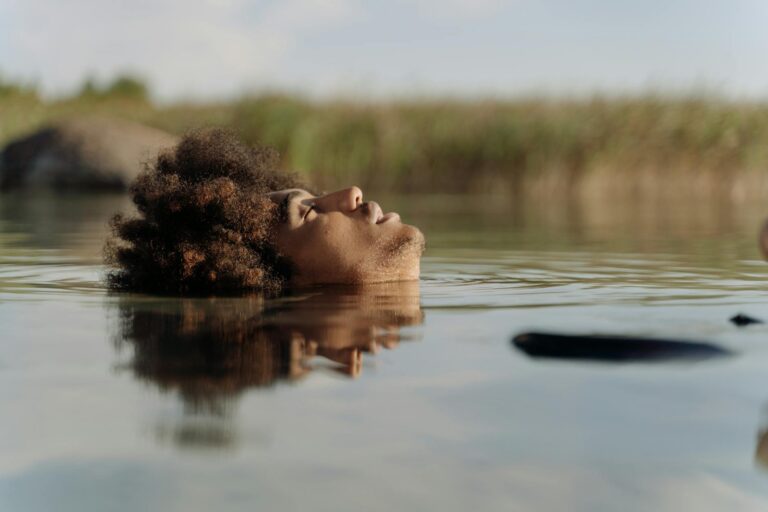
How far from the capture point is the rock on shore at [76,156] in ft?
56.0

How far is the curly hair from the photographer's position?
13.7ft

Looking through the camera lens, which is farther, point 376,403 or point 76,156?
point 76,156

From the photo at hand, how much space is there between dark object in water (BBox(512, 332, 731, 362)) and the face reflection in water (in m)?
0.42

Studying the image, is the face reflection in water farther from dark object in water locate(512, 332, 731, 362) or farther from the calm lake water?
dark object in water locate(512, 332, 731, 362)

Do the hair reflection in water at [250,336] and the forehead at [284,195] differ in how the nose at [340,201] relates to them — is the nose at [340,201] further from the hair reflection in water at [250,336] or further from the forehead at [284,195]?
the hair reflection in water at [250,336]

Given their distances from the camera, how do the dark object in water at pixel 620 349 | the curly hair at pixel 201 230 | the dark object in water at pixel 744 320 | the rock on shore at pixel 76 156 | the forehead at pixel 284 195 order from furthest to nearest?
the rock on shore at pixel 76 156, the forehead at pixel 284 195, the curly hair at pixel 201 230, the dark object in water at pixel 744 320, the dark object in water at pixel 620 349

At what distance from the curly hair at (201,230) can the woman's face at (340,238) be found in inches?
2.6

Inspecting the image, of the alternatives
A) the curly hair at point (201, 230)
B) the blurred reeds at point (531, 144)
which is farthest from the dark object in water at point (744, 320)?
the blurred reeds at point (531, 144)

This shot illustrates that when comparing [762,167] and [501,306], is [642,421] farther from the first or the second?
[762,167]

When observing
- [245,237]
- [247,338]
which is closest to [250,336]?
[247,338]

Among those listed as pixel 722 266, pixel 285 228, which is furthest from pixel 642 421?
pixel 722 266

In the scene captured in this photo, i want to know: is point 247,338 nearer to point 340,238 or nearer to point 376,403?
point 376,403

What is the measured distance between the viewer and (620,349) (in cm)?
259

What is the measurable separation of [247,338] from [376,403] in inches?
35.3
